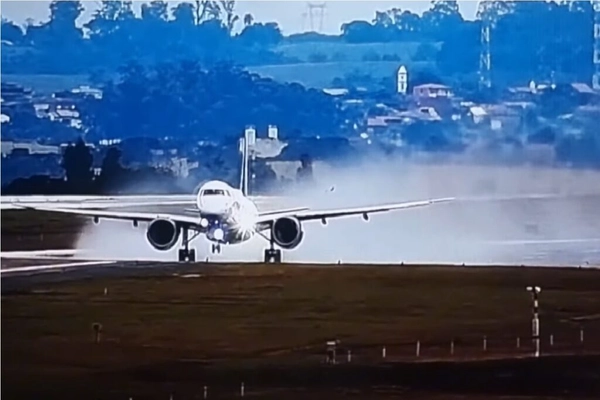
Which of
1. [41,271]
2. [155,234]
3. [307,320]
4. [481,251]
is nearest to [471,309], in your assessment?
[481,251]

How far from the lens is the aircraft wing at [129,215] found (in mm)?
3111

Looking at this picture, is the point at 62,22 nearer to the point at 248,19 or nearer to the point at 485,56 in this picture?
the point at 248,19

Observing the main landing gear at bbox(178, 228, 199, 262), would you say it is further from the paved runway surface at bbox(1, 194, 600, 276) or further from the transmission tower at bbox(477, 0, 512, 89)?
the transmission tower at bbox(477, 0, 512, 89)

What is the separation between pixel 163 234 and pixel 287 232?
1.12ft

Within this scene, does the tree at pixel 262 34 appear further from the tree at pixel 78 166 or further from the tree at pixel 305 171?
the tree at pixel 78 166

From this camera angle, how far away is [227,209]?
310 centimetres

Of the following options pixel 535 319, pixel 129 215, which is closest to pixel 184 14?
pixel 129 215

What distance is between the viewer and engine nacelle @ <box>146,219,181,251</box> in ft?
10.2

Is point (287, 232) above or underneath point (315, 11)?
underneath

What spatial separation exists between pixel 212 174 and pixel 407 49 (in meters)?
0.62

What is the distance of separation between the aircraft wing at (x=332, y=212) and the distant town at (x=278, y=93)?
80 mm

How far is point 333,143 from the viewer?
310 centimetres

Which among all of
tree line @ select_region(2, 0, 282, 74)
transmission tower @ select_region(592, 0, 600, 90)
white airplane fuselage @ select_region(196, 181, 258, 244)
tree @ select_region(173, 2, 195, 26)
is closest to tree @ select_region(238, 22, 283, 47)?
tree line @ select_region(2, 0, 282, 74)

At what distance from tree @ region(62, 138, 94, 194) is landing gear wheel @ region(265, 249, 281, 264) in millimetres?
519
